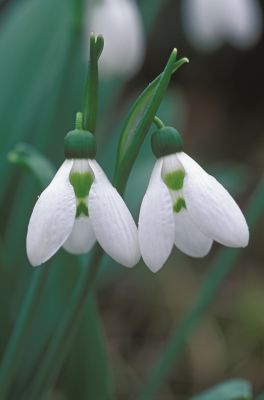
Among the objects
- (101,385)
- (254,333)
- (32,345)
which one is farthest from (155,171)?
(254,333)

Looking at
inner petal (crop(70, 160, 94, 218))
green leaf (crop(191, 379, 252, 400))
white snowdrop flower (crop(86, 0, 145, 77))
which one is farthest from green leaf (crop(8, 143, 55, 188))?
white snowdrop flower (crop(86, 0, 145, 77))

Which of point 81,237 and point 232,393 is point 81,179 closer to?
point 81,237

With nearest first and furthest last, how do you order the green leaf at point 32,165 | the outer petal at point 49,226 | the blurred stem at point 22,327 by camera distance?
1. the outer petal at point 49,226
2. the blurred stem at point 22,327
3. the green leaf at point 32,165

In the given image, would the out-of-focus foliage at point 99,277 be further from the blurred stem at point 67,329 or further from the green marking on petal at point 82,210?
the green marking on petal at point 82,210

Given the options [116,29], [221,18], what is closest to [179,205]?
[116,29]

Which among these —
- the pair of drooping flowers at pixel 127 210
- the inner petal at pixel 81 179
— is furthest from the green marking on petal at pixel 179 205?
the inner petal at pixel 81 179

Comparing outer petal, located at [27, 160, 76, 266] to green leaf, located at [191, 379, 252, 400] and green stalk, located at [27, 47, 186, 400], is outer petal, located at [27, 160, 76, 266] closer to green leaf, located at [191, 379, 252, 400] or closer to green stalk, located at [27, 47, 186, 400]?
green stalk, located at [27, 47, 186, 400]
